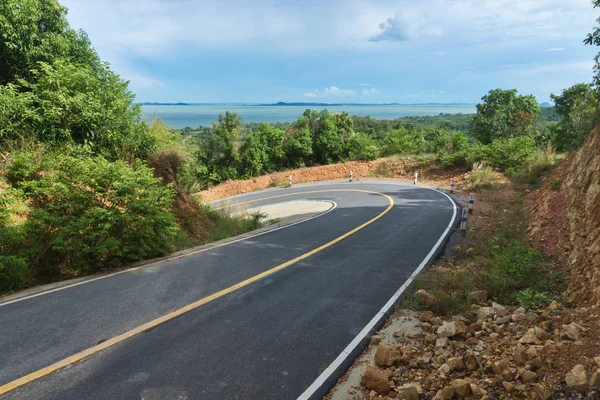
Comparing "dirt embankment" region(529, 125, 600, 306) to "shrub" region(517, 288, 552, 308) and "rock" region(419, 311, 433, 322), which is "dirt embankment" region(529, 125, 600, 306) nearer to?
"shrub" region(517, 288, 552, 308)

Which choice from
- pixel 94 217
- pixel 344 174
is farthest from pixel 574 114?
pixel 94 217

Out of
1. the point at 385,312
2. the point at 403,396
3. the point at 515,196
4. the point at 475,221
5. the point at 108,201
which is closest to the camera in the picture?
the point at 403,396

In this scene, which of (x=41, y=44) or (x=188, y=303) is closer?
(x=188, y=303)

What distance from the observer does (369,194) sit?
21.7 metres

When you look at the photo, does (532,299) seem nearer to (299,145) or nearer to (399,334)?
(399,334)

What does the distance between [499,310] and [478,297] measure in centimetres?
62

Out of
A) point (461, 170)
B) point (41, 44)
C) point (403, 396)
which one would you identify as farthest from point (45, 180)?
point (461, 170)

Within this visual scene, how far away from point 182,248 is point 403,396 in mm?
7455

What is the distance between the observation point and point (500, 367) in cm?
393

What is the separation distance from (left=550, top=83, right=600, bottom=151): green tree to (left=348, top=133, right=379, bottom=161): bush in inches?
562

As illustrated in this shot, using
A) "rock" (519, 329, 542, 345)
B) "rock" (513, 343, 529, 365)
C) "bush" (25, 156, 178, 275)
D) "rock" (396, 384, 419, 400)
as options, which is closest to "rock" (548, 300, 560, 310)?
"rock" (519, 329, 542, 345)

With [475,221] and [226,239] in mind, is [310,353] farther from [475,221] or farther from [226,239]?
[475,221]

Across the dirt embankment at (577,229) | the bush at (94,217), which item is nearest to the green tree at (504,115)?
the dirt embankment at (577,229)

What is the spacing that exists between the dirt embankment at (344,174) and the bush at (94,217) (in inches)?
708
